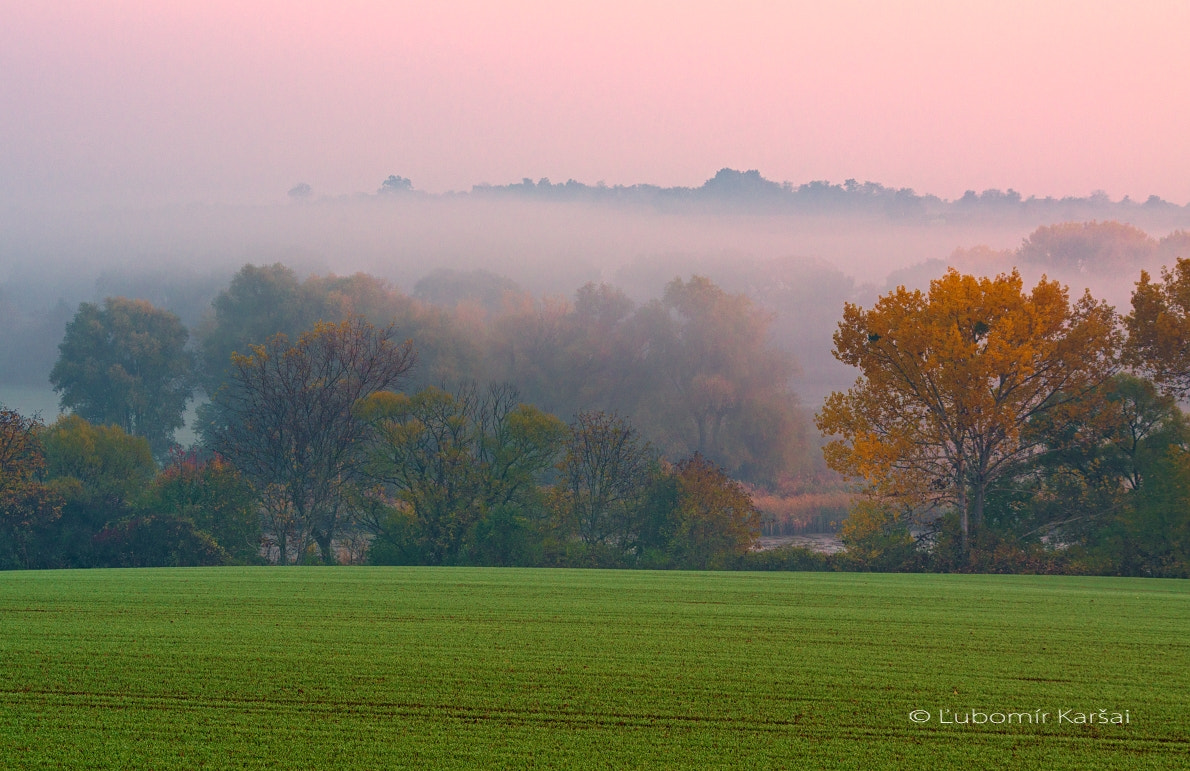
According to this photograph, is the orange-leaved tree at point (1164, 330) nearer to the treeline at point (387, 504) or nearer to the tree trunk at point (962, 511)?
the tree trunk at point (962, 511)

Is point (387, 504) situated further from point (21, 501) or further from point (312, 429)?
point (21, 501)

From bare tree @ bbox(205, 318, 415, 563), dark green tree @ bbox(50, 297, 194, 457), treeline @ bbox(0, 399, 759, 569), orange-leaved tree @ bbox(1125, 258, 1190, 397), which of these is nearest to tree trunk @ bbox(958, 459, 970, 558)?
orange-leaved tree @ bbox(1125, 258, 1190, 397)

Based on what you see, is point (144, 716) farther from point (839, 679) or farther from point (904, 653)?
point (904, 653)

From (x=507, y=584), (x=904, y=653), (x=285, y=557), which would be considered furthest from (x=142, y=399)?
(x=904, y=653)

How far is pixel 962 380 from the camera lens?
108 ft

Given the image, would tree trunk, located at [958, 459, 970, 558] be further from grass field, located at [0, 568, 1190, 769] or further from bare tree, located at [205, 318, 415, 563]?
bare tree, located at [205, 318, 415, 563]

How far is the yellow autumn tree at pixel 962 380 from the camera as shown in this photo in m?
32.9

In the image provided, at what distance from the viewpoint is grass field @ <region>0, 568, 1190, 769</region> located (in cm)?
838

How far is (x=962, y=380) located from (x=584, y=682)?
85.9 ft

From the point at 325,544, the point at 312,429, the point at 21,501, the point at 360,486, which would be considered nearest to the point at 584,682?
the point at 21,501

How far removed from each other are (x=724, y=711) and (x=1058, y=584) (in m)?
16.6

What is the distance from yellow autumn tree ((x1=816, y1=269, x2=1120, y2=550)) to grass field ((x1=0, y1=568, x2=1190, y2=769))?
17.1m

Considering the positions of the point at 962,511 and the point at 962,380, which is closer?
the point at 962,380

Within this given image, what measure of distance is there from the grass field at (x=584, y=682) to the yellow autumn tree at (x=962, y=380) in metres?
17.1
